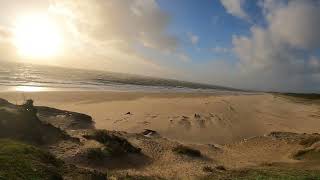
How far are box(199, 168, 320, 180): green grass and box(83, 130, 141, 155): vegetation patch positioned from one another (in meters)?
5.69

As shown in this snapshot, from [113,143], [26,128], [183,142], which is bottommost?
[183,142]

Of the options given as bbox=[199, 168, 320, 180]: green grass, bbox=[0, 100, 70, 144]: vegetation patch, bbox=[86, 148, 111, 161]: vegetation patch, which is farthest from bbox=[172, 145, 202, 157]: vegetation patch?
bbox=[0, 100, 70, 144]: vegetation patch

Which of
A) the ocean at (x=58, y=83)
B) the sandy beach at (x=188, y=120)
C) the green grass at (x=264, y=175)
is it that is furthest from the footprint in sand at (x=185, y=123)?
the ocean at (x=58, y=83)

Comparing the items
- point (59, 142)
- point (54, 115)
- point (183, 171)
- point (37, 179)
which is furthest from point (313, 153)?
point (54, 115)

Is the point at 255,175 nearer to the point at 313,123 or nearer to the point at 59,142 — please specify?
the point at 59,142

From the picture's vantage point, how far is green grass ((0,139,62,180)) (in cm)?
1202

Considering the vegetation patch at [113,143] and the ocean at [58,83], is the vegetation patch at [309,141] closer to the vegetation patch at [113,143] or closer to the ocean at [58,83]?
the vegetation patch at [113,143]

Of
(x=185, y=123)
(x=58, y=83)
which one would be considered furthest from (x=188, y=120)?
(x=58, y=83)

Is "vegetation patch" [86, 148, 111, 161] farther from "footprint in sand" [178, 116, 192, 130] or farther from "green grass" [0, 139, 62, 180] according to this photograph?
"footprint in sand" [178, 116, 192, 130]

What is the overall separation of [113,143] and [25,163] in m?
8.93

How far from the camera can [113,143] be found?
71.5 feet

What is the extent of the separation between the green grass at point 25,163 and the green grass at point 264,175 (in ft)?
23.1

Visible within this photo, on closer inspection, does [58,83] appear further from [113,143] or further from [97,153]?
[97,153]

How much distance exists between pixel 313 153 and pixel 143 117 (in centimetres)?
1808
